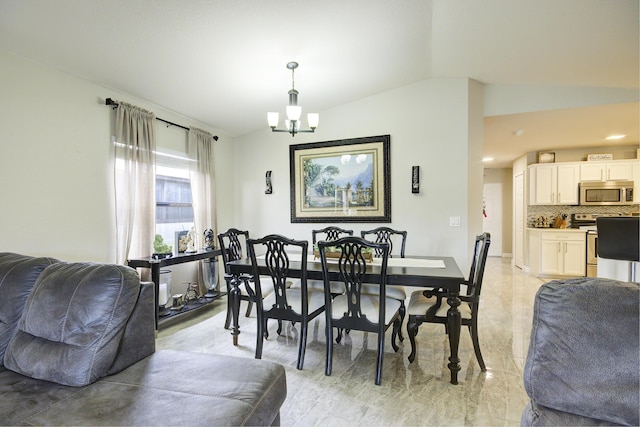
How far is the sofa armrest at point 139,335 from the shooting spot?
1.57m

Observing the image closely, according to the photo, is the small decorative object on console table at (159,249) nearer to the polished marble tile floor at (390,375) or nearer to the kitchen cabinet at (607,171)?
the polished marble tile floor at (390,375)

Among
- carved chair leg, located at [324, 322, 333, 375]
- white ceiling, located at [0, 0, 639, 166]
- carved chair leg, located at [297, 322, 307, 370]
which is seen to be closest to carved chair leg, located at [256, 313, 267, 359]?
carved chair leg, located at [297, 322, 307, 370]

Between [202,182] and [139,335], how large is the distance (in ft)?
10.2

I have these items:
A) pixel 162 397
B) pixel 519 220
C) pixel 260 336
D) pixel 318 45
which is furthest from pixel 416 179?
pixel 519 220

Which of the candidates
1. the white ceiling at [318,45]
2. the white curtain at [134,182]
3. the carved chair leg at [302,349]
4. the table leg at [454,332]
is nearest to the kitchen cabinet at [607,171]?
the white ceiling at [318,45]

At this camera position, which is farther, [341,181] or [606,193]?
[606,193]

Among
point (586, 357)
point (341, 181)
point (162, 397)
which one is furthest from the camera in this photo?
point (341, 181)

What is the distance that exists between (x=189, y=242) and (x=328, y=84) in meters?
2.65

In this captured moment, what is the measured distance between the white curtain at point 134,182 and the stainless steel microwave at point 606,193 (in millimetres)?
7098

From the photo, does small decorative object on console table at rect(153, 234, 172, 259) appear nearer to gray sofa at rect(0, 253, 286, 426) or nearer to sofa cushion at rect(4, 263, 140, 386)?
gray sofa at rect(0, 253, 286, 426)

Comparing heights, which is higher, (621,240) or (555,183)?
(555,183)

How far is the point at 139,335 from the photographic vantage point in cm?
166

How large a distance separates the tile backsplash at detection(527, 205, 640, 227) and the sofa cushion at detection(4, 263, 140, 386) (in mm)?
7186

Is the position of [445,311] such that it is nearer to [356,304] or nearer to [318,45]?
[356,304]
